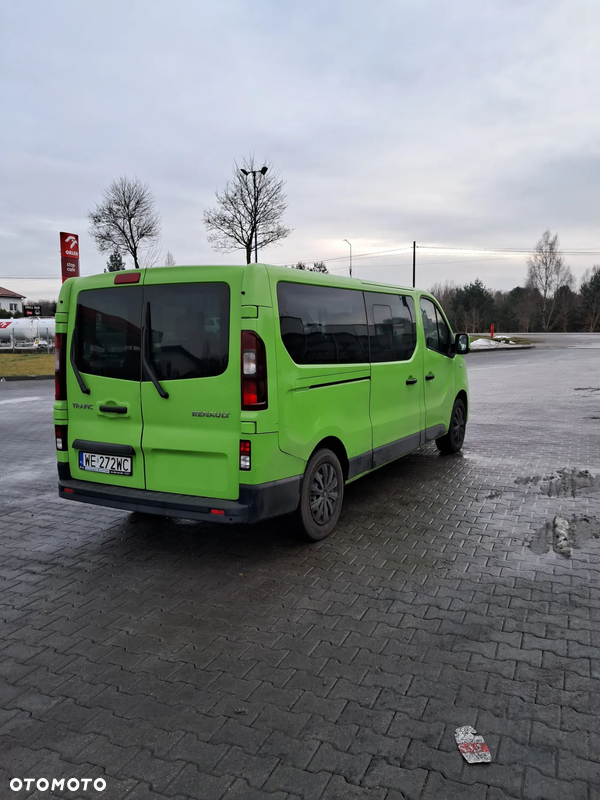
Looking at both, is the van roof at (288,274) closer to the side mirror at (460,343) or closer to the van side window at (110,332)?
the van side window at (110,332)

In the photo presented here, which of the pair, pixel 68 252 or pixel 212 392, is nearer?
pixel 212 392

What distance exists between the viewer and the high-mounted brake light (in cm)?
477

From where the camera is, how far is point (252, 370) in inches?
171

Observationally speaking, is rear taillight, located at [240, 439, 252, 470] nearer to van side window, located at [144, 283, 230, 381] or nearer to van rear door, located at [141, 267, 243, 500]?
van rear door, located at [141, 267, 243, 500]

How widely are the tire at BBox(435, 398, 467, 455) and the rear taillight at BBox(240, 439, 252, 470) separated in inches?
173

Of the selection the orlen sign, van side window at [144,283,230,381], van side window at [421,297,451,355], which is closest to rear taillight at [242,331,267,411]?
van side window at [144,283,230,381]

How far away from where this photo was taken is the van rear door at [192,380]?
4422 mm

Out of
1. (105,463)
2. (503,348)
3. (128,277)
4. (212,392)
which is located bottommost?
(105,463)

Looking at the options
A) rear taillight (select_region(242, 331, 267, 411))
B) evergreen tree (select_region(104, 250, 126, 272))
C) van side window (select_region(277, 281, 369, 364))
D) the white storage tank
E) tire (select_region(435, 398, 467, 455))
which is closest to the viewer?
rear taillight (select_region(242, 331, 267, 411))

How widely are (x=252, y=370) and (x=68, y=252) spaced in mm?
9271

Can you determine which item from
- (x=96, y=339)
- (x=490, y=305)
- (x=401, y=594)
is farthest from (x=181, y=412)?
(x=490, y=305)

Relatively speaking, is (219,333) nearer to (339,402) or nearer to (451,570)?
(339,402)

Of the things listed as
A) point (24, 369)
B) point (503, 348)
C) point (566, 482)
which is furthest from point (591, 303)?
point (566, 482)

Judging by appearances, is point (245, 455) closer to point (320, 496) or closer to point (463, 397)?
point (320, 496)
